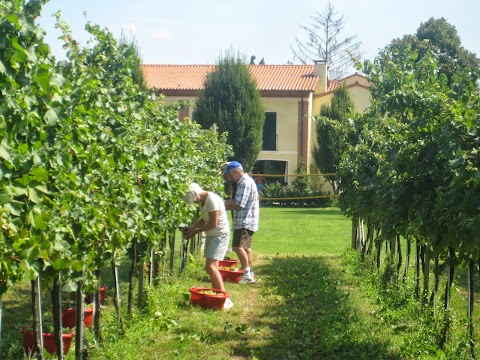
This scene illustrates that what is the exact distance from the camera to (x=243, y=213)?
11.6m

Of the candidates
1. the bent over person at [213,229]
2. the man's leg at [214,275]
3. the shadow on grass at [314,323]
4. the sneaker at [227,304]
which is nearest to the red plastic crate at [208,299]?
the sneaker at [227,304]

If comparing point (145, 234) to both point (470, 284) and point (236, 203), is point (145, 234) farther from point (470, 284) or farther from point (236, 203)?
point (236, 203)

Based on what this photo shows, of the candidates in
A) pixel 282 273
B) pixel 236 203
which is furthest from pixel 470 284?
pixel 282 273

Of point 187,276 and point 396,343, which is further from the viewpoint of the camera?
point 187,276

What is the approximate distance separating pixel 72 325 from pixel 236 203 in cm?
399

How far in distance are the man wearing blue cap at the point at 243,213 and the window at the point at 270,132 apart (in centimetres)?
2548

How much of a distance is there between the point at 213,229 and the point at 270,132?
90.7ft

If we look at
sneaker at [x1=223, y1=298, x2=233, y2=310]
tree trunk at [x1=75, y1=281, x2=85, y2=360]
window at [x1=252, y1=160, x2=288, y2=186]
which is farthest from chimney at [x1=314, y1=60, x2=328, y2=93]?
tree trunk at [x1=75, y1=281, x2=85, y2=360]

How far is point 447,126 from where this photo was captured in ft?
18.1

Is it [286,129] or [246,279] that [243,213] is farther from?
[286,129]

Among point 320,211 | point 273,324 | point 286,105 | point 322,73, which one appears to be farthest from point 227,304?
point 322,73

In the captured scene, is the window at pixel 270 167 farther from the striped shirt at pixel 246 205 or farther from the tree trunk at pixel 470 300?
the tree trunk at pixel 470 300

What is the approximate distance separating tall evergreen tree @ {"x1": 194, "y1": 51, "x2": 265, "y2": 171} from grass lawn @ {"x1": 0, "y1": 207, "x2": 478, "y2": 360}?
21.3 m

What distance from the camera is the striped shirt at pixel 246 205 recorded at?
11.3 metres
